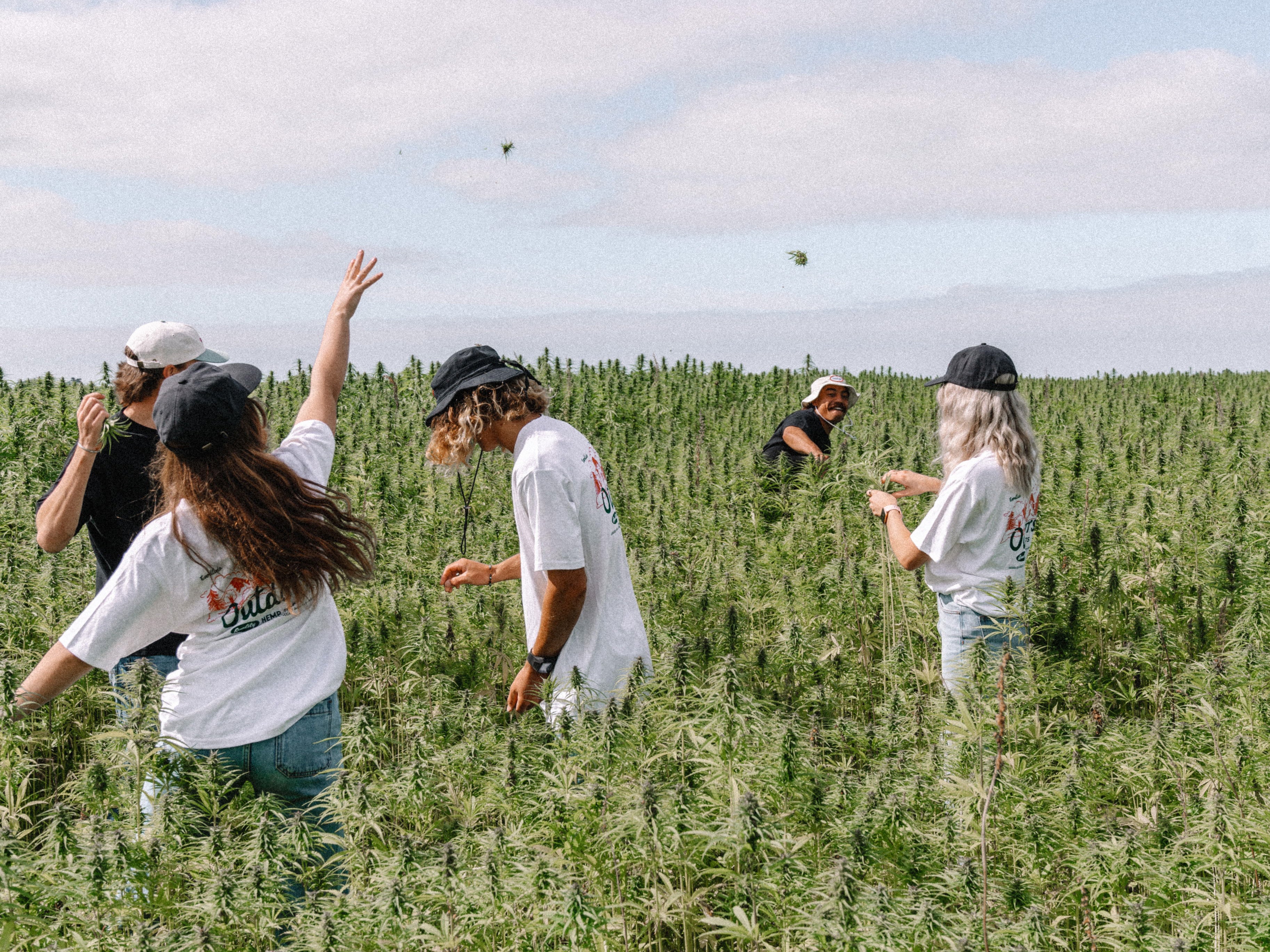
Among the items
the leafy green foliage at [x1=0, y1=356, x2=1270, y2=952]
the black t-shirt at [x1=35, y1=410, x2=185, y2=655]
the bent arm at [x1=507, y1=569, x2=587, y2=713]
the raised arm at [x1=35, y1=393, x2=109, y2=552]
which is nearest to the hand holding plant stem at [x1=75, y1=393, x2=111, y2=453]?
the raised arm at [x1=35, y1=393, x2=109, y2=552]

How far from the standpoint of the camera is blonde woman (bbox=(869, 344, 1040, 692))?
4.32 m

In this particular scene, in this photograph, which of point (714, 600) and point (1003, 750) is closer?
point (1003, 750)

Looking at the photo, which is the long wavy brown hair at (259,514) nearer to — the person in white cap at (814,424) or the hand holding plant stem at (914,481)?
the hand holding plant stem at (914,481)

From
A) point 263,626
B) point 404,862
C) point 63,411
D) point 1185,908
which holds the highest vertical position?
point 63,411

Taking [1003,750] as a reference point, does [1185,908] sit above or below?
below

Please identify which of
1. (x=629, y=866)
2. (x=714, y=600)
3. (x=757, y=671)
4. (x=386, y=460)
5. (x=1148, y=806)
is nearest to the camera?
(x=629, y=866)

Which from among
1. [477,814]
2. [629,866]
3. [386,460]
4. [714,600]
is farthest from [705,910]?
[386,460]

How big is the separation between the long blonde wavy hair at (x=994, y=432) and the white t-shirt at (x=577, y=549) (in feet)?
5.90

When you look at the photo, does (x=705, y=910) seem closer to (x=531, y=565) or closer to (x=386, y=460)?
(x=531, y=565)

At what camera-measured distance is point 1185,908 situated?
342cm

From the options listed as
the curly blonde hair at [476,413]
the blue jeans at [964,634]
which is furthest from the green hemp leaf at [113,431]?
the blue jeans at [964,634]

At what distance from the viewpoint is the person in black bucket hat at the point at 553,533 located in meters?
3.56

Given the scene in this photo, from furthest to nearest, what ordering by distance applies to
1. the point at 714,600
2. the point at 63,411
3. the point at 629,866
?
1. the point at 63,411
2. the point at 714,600
3. the point at 629,866

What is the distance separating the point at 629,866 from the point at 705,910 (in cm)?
33
